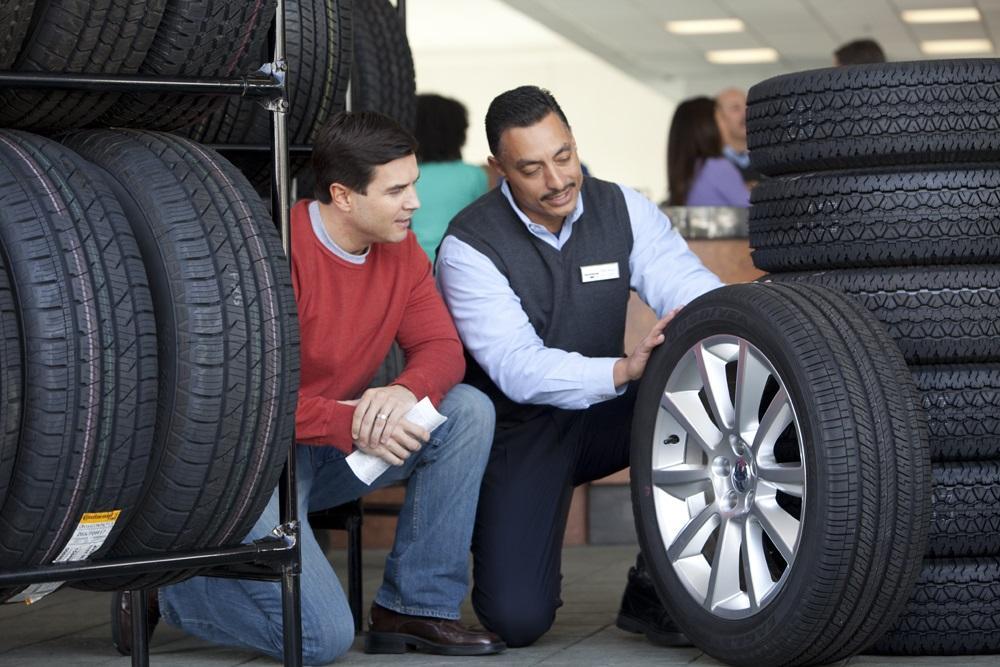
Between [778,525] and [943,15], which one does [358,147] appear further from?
[943,15]

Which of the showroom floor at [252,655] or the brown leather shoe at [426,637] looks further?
the brown leather shoe at [426,637]

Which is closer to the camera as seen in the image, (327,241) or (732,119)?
(327,241)

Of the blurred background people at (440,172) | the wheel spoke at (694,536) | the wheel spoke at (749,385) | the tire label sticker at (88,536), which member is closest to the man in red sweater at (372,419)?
the wheel spoke at (694,536)

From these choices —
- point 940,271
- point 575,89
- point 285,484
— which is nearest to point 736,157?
point 940,271

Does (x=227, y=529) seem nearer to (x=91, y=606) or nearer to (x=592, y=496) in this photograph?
(x=91, y=606)

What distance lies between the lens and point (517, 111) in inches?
132

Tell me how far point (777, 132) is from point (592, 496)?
2.38 metres

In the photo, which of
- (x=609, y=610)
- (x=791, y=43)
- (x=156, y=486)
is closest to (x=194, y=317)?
(x=156, y=486)

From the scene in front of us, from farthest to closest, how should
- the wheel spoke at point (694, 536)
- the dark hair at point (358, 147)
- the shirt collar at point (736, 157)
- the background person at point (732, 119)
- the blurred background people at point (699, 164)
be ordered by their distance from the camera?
the background person at point (732, 119) < the shirt collar at point (736, 157) < the blurred background people at point (699, 164) < the dark hair at point (358, 147) < the wheel spoke at point (694, 536)

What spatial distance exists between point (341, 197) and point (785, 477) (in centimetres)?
104

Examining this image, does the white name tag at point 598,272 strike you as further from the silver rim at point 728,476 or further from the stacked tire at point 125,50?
the stacked tire at point 125,50

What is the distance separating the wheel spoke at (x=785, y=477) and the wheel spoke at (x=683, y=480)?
20cm

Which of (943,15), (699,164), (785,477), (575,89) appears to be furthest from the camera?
(575,89)

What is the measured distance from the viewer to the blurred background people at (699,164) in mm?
5992
